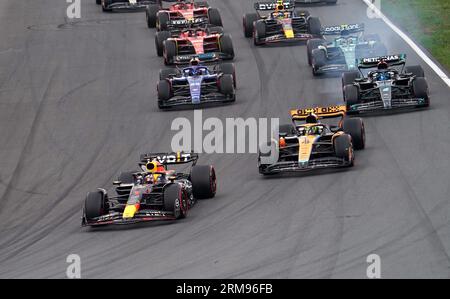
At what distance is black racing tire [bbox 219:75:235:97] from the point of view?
36.4 metres

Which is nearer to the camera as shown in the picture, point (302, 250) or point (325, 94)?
point (302, 250)

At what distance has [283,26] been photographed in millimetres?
43844

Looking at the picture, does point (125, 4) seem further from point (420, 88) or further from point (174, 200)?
point (174, 200)

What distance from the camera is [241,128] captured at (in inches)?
1331

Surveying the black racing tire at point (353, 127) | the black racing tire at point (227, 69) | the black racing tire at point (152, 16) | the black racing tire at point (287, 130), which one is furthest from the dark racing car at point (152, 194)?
the black racing tire at point (152, 16)

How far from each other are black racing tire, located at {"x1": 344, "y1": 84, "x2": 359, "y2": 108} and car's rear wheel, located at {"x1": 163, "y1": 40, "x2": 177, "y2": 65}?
966 cm

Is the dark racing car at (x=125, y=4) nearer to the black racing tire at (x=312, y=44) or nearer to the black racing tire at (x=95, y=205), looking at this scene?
the black racing tire at (x=312, y=44)

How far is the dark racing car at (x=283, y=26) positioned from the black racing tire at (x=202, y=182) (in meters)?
17.1

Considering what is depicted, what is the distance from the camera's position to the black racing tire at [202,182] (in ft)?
87.3

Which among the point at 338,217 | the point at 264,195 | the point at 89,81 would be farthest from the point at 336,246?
the point at 89,81

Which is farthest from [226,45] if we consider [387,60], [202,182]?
[202,182]

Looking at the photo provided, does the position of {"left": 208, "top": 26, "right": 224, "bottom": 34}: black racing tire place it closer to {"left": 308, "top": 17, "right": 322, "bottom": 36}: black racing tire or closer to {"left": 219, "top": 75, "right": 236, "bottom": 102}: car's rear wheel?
{"left": 308, "top": 17, "right": 322, "bottom": 36}: black racing tire
